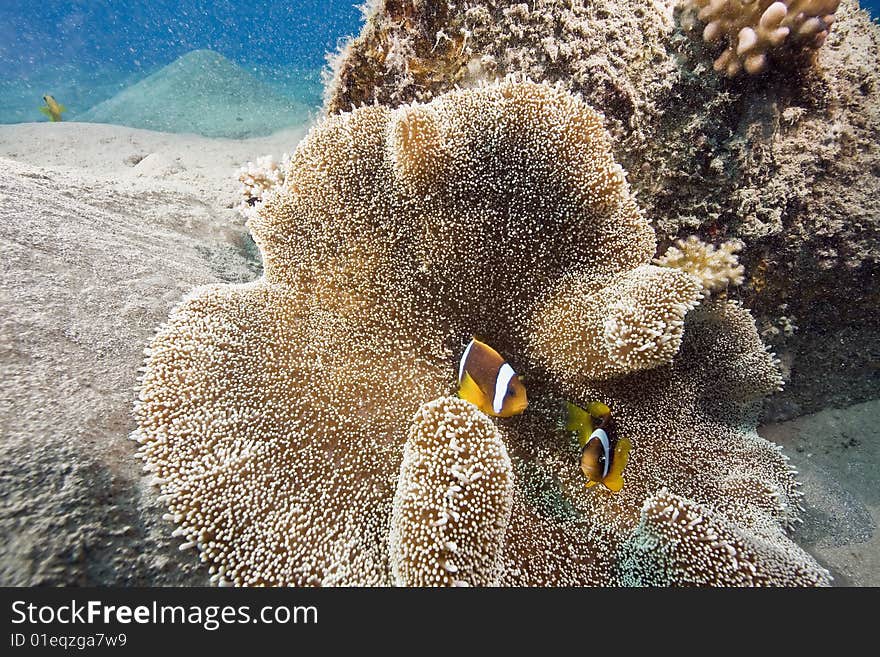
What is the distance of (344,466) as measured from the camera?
180 cm

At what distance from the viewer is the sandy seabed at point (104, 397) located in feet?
4.68

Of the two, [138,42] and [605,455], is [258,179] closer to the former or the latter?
[605,455]

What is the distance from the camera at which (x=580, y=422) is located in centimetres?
191

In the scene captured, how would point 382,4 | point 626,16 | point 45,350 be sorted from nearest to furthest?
point 45,350, point 626,16, point 382,4

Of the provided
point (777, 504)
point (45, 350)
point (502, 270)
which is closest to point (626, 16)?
point (502, 270)

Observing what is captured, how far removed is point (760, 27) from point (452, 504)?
2.29 metres

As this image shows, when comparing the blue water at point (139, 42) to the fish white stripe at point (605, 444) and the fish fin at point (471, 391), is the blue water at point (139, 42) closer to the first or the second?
the fish fin at point (471, 391)

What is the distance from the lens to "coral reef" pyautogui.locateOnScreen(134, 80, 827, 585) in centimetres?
164

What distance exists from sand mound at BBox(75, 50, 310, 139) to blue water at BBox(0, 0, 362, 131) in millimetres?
2189

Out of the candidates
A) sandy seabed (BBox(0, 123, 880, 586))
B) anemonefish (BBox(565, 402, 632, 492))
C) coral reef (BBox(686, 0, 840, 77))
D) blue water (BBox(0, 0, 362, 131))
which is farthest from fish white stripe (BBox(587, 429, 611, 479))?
blue water (BBox(0, 0, 362, 131))

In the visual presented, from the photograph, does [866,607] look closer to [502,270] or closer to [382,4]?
[502,270]

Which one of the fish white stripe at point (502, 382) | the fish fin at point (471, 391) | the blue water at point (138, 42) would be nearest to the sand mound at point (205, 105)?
the blue water at point (138, 42)

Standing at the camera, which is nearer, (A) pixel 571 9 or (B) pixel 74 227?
(A) pixel 571 9

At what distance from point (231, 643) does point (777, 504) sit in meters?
2.26
